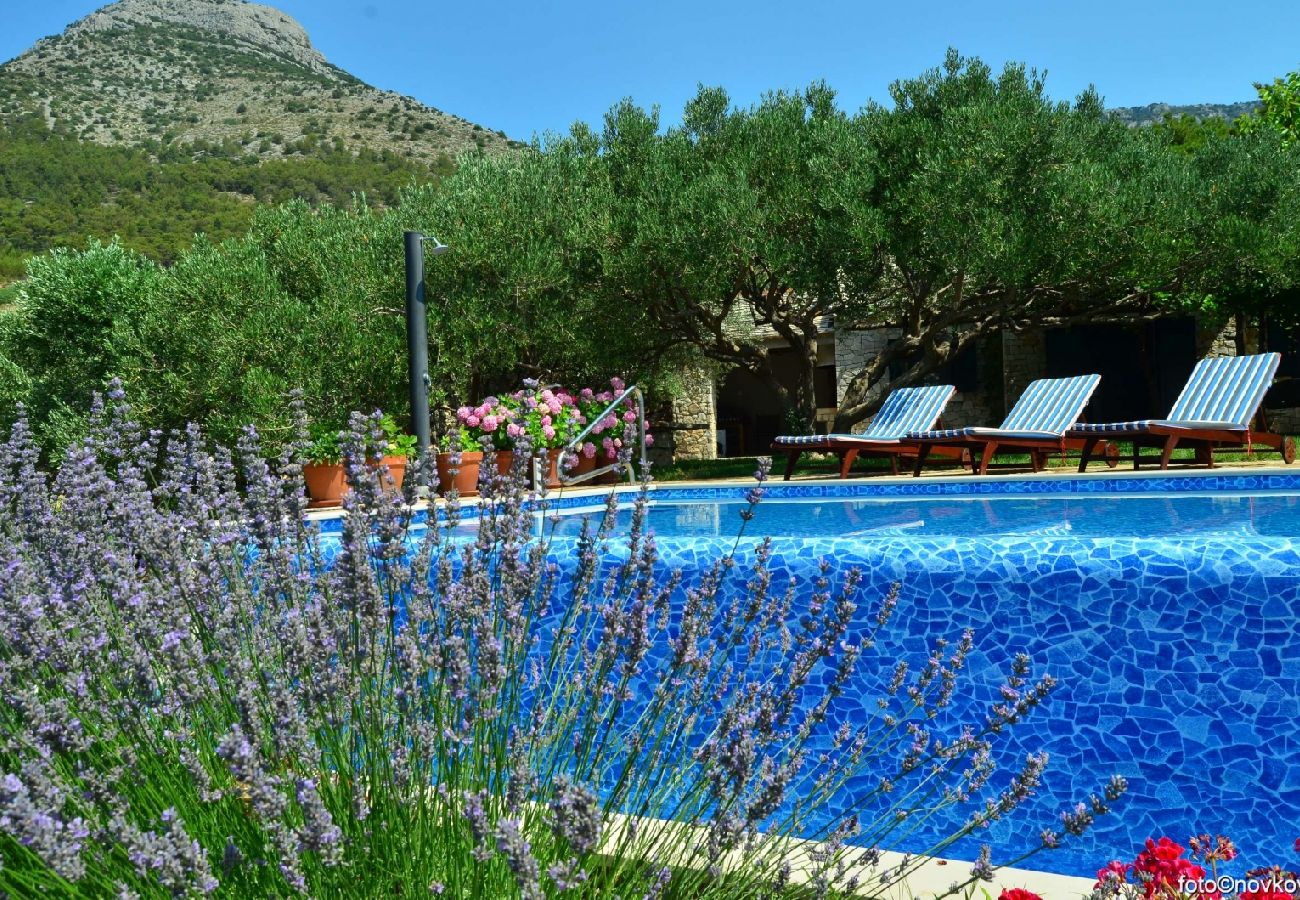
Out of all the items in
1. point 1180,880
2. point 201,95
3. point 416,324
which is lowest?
point 1180,880

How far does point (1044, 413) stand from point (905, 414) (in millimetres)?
1536

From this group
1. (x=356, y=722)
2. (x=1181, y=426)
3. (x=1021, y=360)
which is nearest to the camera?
(x=356, y=722)

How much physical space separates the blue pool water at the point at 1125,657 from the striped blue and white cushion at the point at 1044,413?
6658mm

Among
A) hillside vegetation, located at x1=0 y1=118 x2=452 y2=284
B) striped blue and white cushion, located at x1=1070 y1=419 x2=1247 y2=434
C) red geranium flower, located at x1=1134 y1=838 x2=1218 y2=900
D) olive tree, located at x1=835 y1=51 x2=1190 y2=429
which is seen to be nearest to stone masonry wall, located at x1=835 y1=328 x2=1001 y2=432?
olive tree, located at x1=835 y1=51 x2=1190 y2=429

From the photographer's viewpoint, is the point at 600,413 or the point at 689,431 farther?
the point at 689,431

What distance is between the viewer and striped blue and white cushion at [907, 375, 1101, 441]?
1093 centimetres

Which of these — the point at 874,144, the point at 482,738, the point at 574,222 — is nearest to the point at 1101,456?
the point at 874,144

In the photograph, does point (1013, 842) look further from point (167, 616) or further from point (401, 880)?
point (167, 616)

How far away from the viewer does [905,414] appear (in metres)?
12.4

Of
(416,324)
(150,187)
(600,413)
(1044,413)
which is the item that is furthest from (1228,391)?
(150,187)

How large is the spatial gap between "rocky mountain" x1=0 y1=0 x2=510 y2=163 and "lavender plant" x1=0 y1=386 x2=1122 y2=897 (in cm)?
4267

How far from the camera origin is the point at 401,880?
1584 millimetres

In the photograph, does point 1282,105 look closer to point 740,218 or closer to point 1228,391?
point 1228,391

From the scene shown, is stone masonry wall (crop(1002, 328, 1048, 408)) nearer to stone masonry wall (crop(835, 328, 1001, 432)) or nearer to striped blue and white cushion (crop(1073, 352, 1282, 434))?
stone masonry wall (crop(835, 328, 1001, 432))
